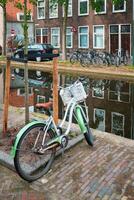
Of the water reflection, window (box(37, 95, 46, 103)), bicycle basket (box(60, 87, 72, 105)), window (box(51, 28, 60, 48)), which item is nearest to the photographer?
bicycle basket (box(60, 87, 72, 105))

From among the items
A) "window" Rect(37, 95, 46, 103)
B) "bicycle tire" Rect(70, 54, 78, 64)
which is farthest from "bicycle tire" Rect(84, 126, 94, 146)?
"bicycle tire" Rect(70, 54, 78, 64)

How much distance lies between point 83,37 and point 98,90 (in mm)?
17418

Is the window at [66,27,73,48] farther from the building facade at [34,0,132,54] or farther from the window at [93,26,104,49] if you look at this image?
the window at [93,26,104,49]

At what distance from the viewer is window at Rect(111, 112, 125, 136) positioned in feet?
30.2

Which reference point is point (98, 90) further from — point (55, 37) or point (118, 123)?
point (55, 37)

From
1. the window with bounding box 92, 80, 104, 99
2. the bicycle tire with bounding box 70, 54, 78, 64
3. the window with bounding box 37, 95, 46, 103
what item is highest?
the bicycle tire with bounding box 70, 54, 78, 64

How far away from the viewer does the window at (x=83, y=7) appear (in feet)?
104

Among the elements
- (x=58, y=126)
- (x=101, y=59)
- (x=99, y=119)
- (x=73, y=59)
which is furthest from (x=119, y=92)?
(x=73, y=59)

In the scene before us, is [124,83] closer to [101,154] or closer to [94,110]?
[94,110]

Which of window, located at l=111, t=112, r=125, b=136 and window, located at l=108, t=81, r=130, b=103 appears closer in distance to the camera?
window, located at l=111, t=112, r=125, b=136

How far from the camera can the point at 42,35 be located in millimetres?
37156

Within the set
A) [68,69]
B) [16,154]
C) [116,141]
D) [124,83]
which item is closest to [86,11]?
[68,69]

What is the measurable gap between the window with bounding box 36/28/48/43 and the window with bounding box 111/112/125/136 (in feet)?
87.4

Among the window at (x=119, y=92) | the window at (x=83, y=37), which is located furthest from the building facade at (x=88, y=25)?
the window at (x=119, y=92)
